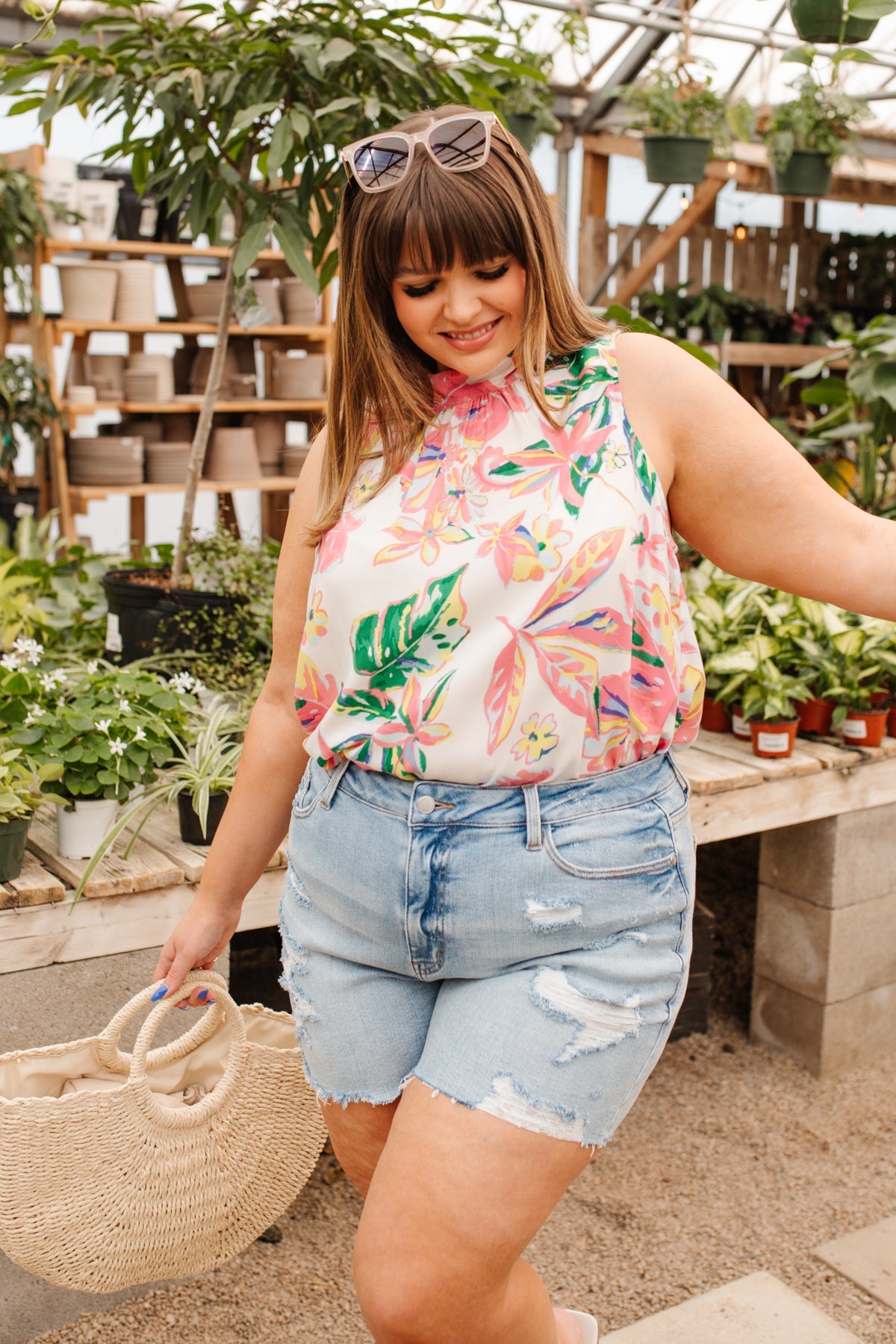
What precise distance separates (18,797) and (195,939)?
0.52 m

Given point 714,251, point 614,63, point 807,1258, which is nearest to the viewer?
point 807,1258

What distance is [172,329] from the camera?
19.0ft

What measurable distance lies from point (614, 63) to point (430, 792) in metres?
6.42

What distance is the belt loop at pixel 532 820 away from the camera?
1138 millimetres

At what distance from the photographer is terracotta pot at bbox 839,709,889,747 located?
2.80m

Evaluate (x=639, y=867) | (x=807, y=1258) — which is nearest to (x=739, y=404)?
(x=639, y=867)

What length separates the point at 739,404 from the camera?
1.22 meters

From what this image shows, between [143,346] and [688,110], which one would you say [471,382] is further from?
[143,346]

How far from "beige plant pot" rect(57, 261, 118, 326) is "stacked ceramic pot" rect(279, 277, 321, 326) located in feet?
2.80

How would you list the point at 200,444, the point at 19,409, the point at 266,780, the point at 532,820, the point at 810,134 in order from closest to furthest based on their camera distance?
the point at 532,820, the point at 266,780, the point at 200,444, the point at 19,409, the point at 810,134

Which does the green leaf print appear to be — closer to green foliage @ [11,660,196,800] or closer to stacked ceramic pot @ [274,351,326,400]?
green foliage @ [11,660,196,800]

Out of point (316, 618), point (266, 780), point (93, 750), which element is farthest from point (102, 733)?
point (316, 618)

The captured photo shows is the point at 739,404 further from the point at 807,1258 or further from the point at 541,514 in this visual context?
the point at 807,1258

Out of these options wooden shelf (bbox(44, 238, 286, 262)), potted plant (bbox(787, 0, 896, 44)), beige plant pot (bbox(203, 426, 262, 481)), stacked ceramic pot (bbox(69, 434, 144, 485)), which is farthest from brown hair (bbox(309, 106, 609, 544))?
beige plant pot (bbox(203, 426, 262, 481))
